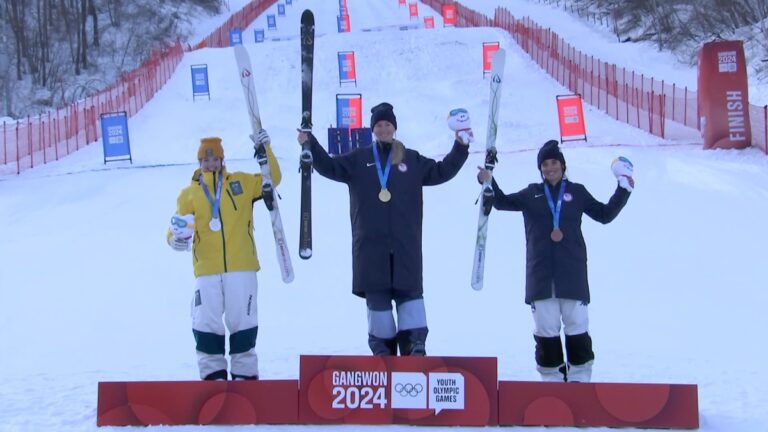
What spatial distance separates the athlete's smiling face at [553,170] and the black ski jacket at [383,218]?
53 centimetres

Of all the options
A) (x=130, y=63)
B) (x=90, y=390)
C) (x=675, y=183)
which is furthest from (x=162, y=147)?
(x=130, y=63)

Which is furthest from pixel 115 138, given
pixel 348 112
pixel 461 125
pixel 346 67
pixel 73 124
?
pixel 461 125

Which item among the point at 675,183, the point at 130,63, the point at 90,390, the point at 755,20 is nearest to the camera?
the point at 90,390

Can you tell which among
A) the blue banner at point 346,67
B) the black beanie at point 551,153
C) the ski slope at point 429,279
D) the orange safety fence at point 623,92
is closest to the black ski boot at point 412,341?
the ski slope at point 429,279

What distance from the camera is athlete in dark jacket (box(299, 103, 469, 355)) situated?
475 cm

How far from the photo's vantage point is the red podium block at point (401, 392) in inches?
173

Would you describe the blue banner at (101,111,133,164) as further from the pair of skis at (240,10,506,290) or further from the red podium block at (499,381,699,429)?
the red podium block at (499,381,699,429)

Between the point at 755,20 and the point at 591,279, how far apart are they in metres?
25.2

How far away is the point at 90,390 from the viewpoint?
530cm

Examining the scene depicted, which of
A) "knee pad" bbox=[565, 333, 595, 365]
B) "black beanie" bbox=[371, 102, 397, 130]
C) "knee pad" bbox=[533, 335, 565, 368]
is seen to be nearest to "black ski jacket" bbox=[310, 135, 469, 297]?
"black beanie" bbox=[371, 102, 397, 130]

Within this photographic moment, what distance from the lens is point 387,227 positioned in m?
4.75

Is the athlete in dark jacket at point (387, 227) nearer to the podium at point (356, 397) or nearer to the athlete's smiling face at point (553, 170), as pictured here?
the podium at point (356, 397)

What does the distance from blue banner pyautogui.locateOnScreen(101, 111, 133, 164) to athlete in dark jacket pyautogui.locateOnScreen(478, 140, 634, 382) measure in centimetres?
1313

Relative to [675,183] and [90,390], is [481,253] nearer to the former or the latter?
[90,390]
